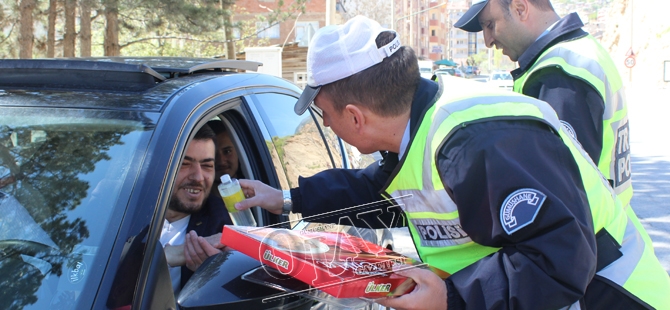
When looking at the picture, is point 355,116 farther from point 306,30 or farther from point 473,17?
point 306,30

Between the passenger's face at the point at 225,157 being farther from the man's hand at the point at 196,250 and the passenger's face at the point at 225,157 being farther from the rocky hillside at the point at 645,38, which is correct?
the rocky hillside at the point at 645,38

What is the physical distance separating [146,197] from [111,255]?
17 cm

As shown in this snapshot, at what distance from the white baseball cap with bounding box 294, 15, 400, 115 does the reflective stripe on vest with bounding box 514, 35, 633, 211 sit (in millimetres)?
1201

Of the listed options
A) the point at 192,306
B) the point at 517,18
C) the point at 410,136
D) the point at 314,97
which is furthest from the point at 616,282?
the point at 517,18

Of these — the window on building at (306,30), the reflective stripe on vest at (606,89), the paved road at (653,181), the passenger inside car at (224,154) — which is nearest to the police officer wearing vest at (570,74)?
the reflective stripe on vest at (606,89)

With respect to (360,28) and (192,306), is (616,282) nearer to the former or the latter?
(360,28)

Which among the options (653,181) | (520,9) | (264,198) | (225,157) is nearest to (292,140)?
(225,157)

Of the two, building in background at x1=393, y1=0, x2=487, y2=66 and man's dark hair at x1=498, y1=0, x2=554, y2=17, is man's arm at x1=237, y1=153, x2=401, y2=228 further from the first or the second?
building in background at x1=393, y1=0, x2=487, y2=66

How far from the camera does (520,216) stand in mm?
1416

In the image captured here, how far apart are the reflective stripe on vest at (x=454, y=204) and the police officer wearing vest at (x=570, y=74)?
2.85 feet

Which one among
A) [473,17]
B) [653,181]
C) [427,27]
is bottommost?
[653,181]

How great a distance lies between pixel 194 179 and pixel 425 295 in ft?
4.70

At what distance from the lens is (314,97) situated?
6.03 feet

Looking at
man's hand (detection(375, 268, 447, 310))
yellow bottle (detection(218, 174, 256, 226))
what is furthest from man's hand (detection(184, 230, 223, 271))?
man's hand (detection(375, 268, 447, 310))
